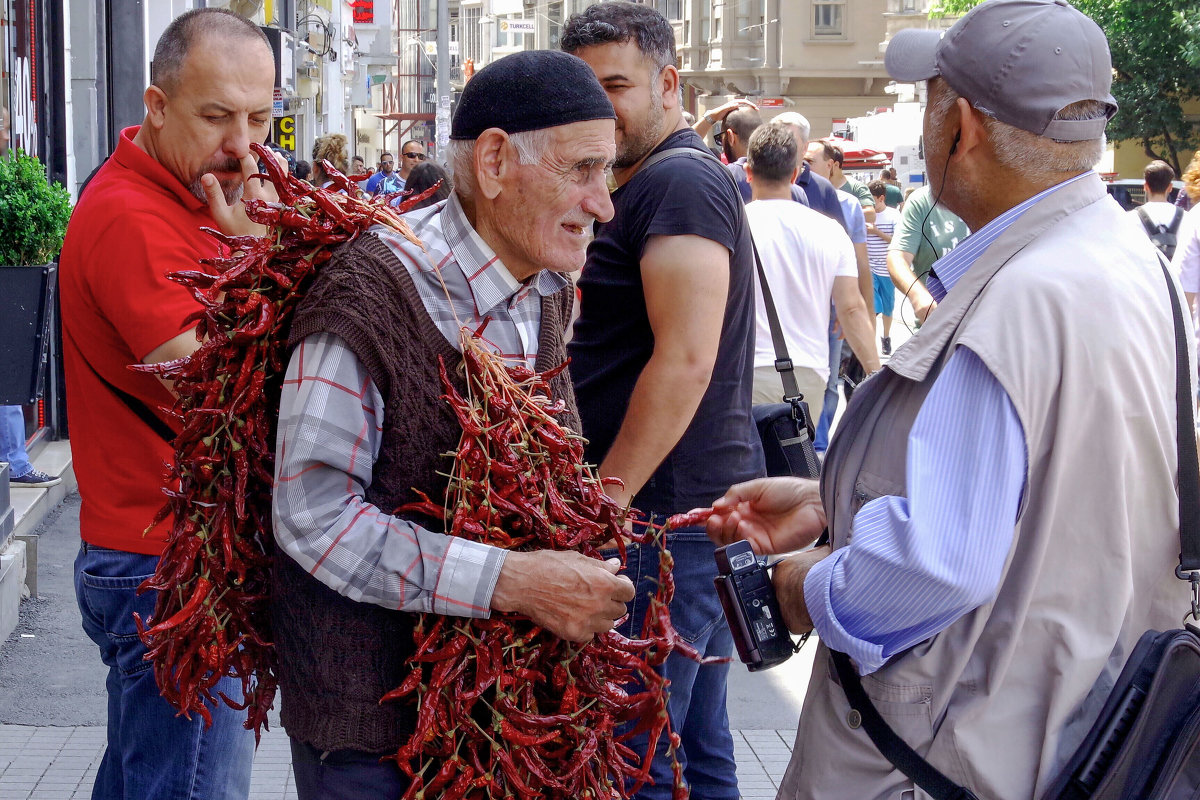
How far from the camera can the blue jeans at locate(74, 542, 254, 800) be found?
2.73 metres

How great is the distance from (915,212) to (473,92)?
6059 mm

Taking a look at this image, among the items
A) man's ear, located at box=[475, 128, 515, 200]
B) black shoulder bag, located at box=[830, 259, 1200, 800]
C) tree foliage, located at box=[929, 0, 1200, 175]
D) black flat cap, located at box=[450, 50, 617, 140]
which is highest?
tree foliage, located at box=[929, 0, 1200, 175]

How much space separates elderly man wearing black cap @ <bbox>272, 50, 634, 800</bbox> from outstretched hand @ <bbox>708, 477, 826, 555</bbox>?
20.6 inches

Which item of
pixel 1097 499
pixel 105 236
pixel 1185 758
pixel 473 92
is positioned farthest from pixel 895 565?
pixel 105 236

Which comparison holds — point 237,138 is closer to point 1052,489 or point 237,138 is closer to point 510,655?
point 510,655

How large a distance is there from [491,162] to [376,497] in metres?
0.65

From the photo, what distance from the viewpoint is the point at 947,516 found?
185 cm

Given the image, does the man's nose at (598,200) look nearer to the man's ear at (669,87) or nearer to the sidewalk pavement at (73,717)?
the man's ear at (669,87)

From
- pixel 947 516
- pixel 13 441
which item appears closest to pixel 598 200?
pixel 947 516

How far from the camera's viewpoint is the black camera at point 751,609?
87.5 inches

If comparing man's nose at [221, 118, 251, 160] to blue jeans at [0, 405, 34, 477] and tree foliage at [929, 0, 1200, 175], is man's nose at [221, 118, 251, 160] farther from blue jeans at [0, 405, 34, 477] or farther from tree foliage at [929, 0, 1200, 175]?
tree foliage at [929, 0, 1200, 175]

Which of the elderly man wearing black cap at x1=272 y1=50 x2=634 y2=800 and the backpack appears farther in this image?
the backpack

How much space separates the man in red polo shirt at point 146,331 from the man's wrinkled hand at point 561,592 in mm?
937

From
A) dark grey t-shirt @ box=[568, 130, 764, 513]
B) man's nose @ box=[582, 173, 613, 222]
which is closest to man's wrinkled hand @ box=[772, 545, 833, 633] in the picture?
man's nose @ box=[582, 173, 613, 222]
